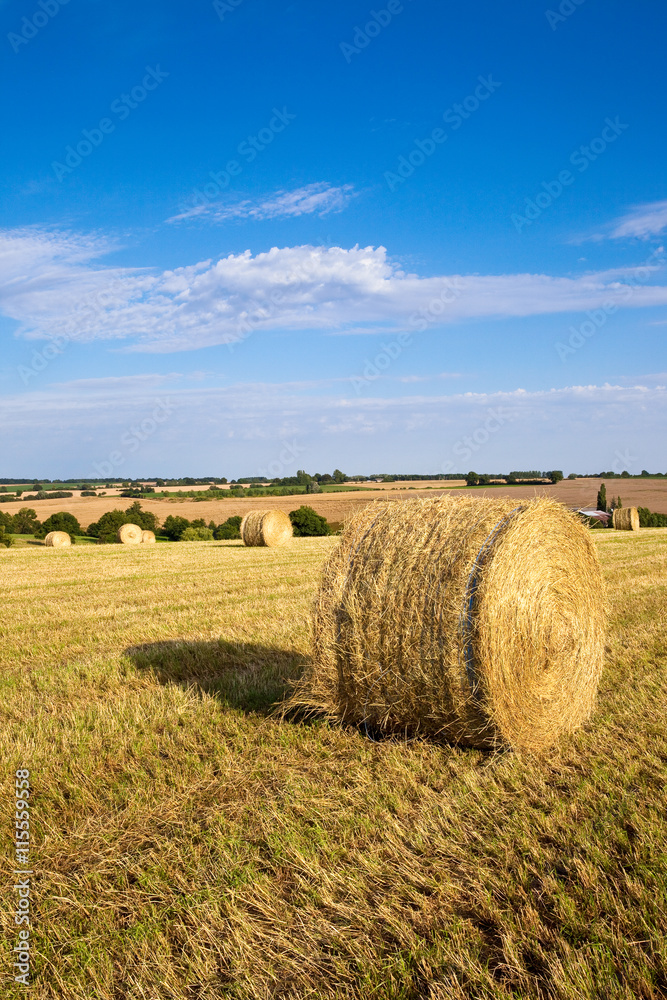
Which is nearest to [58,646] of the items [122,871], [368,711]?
[368,711]

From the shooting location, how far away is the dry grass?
9.26ft

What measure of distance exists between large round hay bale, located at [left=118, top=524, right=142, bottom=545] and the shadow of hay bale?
2430 cm

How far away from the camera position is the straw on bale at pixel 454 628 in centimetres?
511

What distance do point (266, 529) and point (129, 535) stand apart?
10487mm

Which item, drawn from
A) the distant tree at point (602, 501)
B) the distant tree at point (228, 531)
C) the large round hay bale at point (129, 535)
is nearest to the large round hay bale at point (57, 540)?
the large round hay bale at point (129, 535)

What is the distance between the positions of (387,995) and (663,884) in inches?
58.0

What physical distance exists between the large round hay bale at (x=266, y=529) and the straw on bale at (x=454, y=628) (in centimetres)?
1834

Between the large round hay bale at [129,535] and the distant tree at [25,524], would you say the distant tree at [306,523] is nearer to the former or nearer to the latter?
the large round hay bale at [129,535]

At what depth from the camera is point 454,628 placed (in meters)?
5.11

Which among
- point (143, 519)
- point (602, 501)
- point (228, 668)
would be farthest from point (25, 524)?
point (602, 501)

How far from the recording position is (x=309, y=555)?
20328 millimetres

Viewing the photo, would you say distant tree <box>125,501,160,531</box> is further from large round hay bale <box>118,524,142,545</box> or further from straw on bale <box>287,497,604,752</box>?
straw on bale <box>287,497,604,752</box>

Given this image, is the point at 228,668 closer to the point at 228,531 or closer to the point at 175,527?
the point at 228,531

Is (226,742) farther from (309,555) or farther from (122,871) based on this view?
(309,555)
